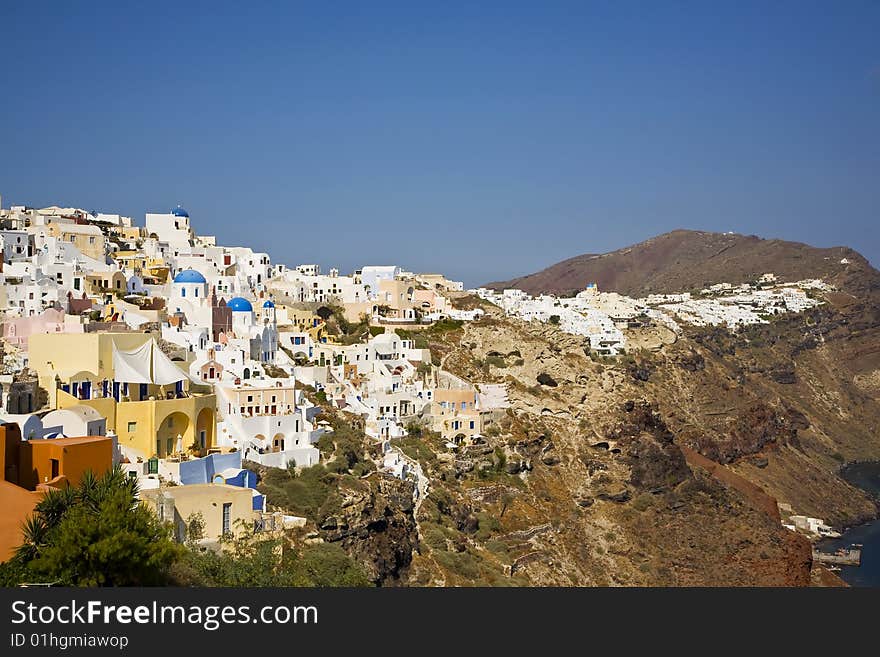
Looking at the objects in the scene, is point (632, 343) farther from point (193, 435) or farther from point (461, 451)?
point (193, 435)

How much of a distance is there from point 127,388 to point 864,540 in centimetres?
5221

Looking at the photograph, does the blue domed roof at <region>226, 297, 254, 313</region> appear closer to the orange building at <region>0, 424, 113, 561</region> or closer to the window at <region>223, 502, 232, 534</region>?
the window at <region>223, 502, 232, 534</region>

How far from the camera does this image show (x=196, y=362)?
111 feet

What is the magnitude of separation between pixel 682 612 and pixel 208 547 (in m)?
12.5

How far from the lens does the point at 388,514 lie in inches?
1266

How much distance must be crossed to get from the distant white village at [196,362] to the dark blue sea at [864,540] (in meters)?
18.7

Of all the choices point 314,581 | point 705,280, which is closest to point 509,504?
point 314,581

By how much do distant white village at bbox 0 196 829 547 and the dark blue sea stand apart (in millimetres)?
18719

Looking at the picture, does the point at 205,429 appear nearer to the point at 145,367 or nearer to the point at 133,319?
the point at 145,367

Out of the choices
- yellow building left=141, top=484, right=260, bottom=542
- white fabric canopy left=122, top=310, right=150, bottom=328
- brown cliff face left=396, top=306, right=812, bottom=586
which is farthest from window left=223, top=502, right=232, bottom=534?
white fabric canopy left=122, top=310, right=150, bottom=328

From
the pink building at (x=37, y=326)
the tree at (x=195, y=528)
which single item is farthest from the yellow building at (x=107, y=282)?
the tree at (x=195, y=528)

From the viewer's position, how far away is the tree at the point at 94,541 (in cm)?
1493

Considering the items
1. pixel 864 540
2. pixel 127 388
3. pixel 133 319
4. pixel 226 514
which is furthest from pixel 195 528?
pixel 864 540

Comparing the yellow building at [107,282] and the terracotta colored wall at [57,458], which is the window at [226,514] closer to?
the terracotta colored wall at [57,458]
